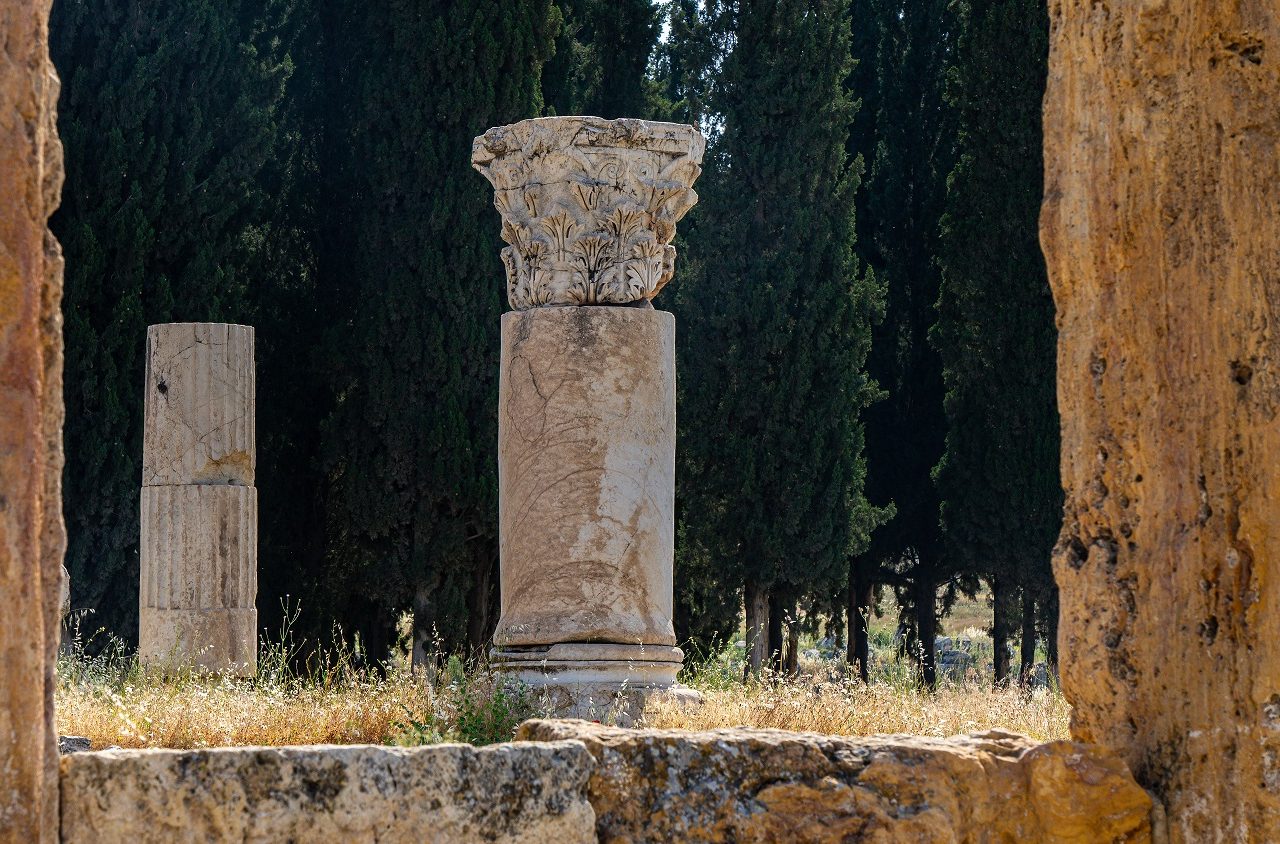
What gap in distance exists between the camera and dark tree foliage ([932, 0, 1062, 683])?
18719 mm

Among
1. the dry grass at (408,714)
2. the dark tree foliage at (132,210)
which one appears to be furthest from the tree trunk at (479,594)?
the dry grass at (408,714)

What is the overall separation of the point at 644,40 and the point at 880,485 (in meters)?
5.88

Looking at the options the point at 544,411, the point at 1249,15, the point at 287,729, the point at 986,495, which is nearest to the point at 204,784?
the point at 1249,15

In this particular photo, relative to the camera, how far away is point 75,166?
57.6 feet

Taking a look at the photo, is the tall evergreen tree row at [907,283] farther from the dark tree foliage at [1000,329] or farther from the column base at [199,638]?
the column base at [199,638]

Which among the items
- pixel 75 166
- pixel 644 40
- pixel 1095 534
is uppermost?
pixel 644 40

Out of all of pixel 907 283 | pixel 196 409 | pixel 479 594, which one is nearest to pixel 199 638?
pixel 196 409

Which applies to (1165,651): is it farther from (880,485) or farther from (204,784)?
(880,485)

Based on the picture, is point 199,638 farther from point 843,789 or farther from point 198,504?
point 843,789

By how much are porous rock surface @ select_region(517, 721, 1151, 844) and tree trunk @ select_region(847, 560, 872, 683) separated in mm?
16052

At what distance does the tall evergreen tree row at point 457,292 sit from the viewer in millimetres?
17719

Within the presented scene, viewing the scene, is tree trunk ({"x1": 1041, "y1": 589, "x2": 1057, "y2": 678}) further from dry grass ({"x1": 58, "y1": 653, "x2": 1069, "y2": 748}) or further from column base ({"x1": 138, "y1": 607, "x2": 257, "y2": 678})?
column base ({"x1": 138, "y1": 607, "x2": 257, "y2": 678})

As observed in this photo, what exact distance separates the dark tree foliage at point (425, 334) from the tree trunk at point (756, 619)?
2.65m

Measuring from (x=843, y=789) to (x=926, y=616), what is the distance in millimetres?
16122
